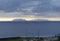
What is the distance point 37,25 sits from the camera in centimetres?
155

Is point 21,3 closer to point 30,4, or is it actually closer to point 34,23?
point 30,4

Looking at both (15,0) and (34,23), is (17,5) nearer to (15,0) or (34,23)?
(15,0)

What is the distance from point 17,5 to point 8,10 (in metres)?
0.14

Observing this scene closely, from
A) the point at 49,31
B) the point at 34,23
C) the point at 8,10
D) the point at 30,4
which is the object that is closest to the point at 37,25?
the point at 34,23

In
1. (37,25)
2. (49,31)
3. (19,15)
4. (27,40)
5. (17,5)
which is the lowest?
(27,40)

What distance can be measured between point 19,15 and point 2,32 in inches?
12.6

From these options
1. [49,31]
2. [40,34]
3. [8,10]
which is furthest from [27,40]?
[8,10]

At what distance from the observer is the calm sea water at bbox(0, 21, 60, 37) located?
1510 millimetres

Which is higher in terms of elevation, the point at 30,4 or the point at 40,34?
the point at 30,4

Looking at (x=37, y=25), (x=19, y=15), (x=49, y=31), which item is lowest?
(x=49, y=31)

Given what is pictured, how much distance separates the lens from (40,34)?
1583mm

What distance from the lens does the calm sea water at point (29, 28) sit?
151 centimetres

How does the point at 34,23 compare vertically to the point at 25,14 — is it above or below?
below

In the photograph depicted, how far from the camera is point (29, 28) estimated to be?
1.58 meters
